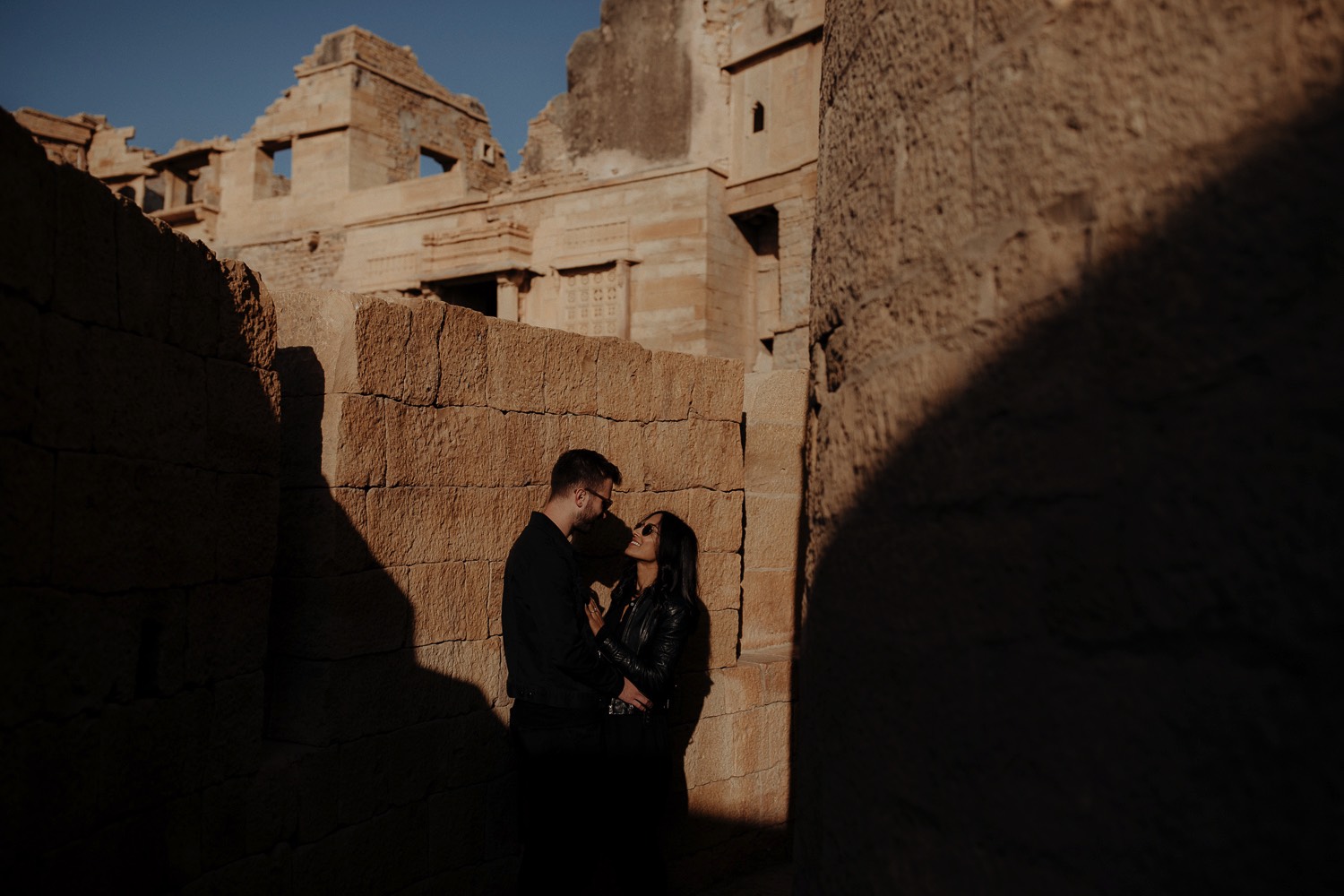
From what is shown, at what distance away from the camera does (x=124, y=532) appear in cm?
291

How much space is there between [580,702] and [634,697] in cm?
27

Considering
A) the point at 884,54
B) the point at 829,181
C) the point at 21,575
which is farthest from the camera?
the point at 21,575

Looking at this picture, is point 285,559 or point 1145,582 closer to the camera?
point 1145,582

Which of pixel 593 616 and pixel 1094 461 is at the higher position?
pixel 1094 461

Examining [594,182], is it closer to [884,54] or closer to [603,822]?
[603,822]

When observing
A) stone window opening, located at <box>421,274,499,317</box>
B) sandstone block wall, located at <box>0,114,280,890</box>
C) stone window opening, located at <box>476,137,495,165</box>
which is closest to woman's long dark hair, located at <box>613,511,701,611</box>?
sandstone block wall, located at <box>0,114,280,890</box>

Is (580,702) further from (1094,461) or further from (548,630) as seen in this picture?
(1094,461)

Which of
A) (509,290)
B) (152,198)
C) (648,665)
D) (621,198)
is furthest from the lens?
(152,198)

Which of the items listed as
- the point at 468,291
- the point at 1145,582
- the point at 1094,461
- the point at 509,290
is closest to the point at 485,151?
the point at 468,291

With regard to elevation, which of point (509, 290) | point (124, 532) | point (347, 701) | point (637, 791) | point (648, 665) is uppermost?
point (509, 290)

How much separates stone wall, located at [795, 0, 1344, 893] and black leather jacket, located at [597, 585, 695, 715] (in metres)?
2.26

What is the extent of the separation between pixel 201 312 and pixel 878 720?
247 cm

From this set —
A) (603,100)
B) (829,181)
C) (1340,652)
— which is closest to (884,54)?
(829,181)

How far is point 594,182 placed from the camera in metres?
16.6
